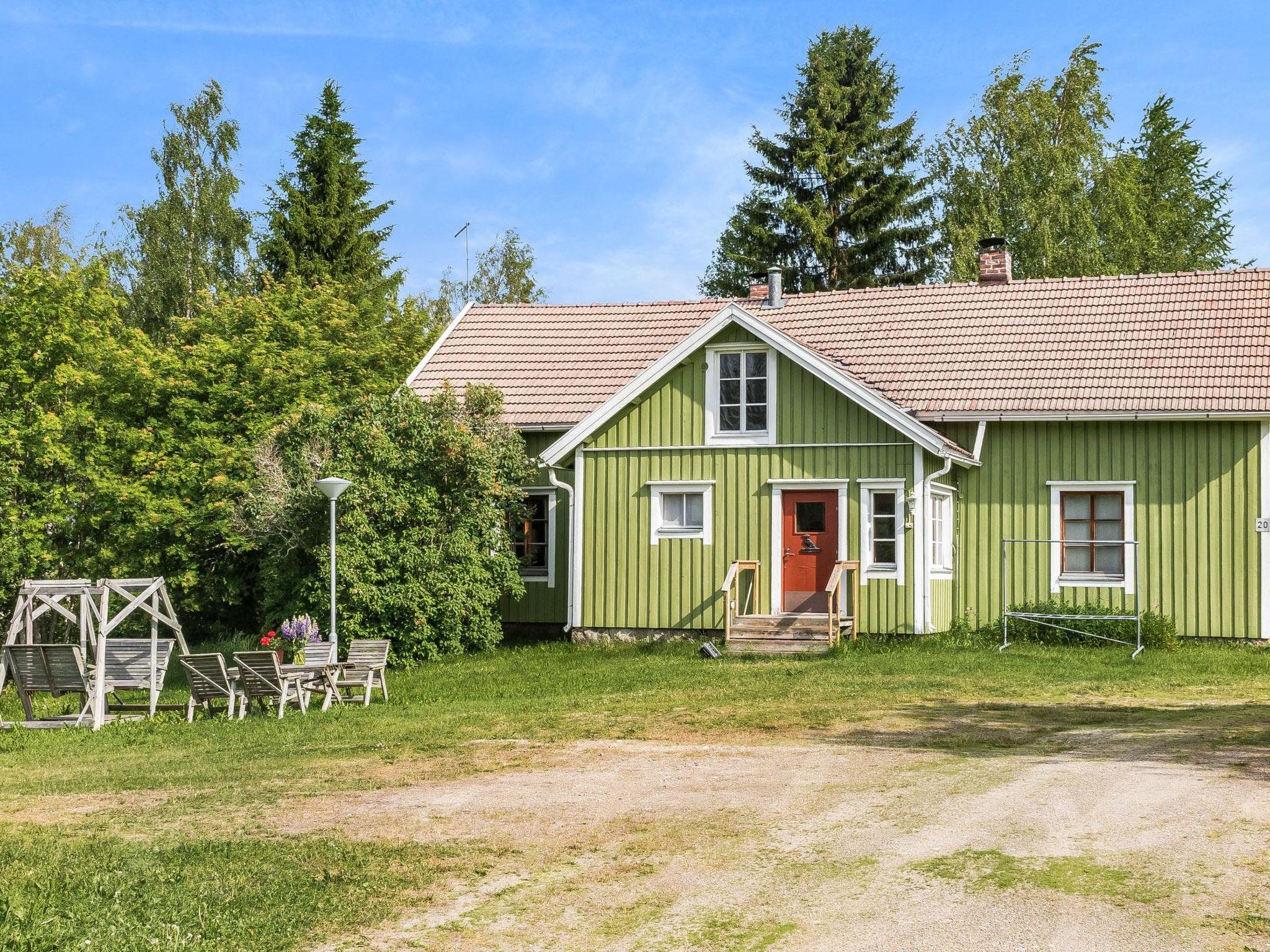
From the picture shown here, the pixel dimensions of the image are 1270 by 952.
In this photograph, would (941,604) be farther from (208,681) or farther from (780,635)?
(208,681)

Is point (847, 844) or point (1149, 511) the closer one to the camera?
point (847, 844)

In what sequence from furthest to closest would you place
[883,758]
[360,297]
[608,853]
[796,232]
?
[796,232]
[360,297]
[883,758]
[608,853]

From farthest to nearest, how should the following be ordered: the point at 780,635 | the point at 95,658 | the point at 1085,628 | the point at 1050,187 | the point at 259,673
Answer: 1. the point at 1050,187
2. the point at 1085,628
3. the point at 780,635
4. the point at 95,658
5. the point at 259,673

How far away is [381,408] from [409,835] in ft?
46.4

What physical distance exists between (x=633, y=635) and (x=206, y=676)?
8506 mm

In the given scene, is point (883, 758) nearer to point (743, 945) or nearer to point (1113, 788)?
point (1113, 788)

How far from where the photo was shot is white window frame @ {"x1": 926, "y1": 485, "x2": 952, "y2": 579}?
21534mm

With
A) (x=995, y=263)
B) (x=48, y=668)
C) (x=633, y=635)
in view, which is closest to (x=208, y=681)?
(x=48, y=668)

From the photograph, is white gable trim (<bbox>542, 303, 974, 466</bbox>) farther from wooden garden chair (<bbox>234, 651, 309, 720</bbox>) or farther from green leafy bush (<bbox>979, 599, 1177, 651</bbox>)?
wooden garden chair (<bbox>234, 651, 309, 720</bbox>)

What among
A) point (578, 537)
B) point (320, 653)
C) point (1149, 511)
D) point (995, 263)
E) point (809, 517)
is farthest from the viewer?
point (995, 263)

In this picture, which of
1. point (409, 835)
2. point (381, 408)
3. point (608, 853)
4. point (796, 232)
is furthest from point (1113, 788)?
point (796, 232)

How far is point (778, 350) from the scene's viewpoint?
22.1 metres

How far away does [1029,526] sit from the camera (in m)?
22.4

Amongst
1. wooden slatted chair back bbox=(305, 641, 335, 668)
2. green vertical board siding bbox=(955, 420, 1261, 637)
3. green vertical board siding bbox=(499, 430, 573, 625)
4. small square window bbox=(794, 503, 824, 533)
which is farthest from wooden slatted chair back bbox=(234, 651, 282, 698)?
green vertical board siding bbox=(955, 420, 1261, 637)
